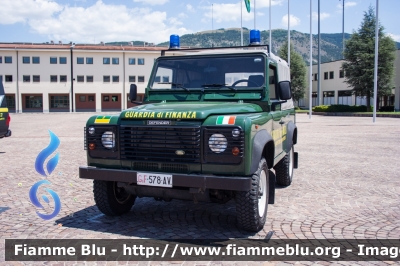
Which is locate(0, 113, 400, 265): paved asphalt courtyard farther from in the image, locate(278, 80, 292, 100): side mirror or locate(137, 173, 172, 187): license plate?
locate(278, 80, 292, 100): side mirror

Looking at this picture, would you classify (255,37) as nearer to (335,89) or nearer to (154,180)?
(154,180)

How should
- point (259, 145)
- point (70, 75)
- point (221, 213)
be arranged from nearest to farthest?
point (259, 145)
point (221, 213)
point (70, 75)

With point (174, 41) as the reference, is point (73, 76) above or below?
above

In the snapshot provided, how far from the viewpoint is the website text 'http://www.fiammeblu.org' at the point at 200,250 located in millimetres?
4039

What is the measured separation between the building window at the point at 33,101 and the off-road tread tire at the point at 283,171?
5867cm

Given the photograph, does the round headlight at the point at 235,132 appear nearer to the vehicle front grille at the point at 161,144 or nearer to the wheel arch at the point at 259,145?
the wheel arch at the point at 259,145

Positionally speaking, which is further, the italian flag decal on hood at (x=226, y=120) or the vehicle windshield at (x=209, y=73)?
the vehicle windshield at (x=209, y=73)

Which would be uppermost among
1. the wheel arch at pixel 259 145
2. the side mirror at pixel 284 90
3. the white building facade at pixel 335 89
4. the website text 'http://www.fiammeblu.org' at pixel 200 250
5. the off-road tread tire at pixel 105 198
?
the white building facade at pixel 335 89

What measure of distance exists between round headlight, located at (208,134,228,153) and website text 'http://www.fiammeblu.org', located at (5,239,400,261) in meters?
1.10

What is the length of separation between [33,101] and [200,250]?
2416 inches

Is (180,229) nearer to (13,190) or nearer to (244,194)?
(244,194)

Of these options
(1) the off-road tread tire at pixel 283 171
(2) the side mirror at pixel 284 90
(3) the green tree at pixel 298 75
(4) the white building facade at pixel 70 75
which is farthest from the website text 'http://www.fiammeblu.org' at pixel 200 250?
(3) the green tree at pixel 298 75

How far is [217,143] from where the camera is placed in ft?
14.3

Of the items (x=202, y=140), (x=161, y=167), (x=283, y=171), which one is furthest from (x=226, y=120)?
(x=283, y=171)
